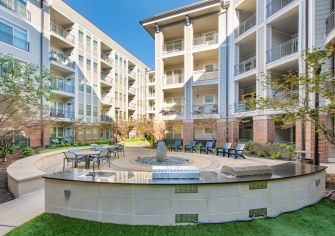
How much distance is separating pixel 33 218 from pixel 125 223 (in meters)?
2.35

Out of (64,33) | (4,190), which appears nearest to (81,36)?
(64,33)

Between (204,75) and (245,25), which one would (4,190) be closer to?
(204,75)

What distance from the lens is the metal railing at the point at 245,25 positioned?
61.5 ft

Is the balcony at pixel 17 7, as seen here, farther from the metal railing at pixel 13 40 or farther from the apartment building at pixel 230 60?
the apartment building at pixel 230 60

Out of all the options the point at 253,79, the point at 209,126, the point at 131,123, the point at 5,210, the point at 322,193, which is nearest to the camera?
the point at 5,210

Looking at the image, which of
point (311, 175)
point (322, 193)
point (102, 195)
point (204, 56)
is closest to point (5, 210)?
point (102, 195)

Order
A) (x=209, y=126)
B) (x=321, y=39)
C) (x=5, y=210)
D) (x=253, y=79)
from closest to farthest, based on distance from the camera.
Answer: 1. (x=5, y=210)
2. (x=321, y=39)
3. (x=253, y=79)
4. (x=209, y=126)

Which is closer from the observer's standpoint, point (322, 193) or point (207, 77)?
point (322, 193)

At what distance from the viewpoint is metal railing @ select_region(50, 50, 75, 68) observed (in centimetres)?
2339

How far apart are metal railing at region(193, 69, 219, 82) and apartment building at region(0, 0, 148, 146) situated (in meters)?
14.5

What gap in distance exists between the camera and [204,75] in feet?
73.5

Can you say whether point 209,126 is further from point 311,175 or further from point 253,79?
point 311,175

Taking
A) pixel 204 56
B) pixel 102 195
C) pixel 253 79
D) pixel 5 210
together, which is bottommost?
pixel 5 210

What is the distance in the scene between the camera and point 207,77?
2230 cm
